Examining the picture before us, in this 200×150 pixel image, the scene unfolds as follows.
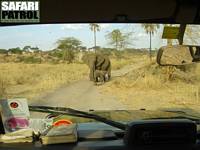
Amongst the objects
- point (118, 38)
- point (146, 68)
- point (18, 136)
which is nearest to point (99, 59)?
point (118, 38)

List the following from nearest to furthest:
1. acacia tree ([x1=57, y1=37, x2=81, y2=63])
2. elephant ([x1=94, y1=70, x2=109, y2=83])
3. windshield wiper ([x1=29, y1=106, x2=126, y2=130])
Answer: acacia tree ([x1=57, y1=37, x2=81, y2=63]) → elephant ([x1=94, y1=70, x2=109, y2=83]) → windshield wiper ([x1=29, y1=106, x2=126, y2=130])

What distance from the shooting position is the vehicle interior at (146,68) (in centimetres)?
436

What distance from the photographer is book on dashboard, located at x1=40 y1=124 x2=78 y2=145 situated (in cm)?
435

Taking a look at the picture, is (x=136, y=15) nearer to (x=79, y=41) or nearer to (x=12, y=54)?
(x=79, y=41)

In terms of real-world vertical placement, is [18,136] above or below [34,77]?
below

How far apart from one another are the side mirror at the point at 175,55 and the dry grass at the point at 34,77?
0.60 metres

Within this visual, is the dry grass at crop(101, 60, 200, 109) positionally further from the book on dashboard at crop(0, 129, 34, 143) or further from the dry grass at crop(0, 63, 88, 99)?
the book on dashboard at crop(0, 129, 34, 143)

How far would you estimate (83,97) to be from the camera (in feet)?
16.1

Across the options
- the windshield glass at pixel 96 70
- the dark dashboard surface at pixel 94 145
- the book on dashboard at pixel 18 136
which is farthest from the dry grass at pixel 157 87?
the book on dashboard at pixel 18 136

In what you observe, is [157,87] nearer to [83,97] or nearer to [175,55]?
[83,97]

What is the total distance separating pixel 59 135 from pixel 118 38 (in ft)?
2.69

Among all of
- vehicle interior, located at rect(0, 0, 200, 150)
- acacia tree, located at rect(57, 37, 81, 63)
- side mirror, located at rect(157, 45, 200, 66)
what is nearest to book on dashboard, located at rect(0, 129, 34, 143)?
vehicle interior, located at rect(0, 0, 200, 150)

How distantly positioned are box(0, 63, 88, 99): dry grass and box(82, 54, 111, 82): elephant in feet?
0.27

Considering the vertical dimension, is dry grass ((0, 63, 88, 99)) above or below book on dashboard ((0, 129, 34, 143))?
above
